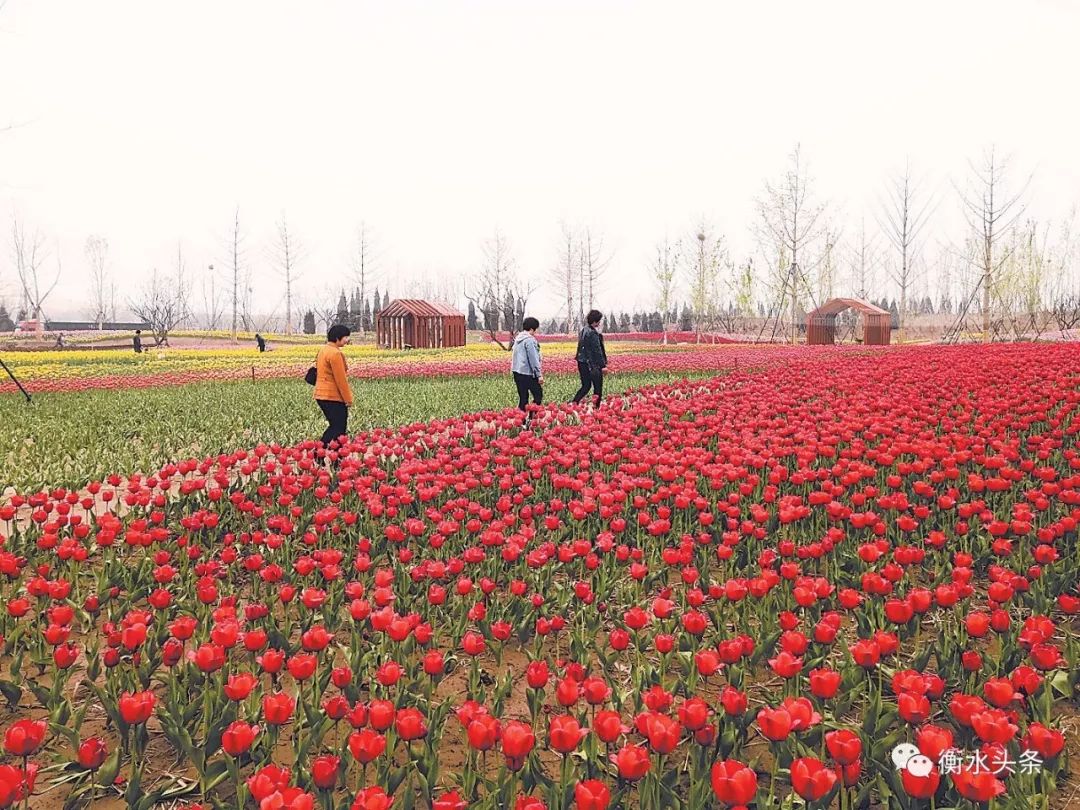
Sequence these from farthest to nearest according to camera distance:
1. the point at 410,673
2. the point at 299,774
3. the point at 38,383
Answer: the point at 38,383
the point at 410,673
the point at 299,774

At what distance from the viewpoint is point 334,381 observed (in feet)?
25.5

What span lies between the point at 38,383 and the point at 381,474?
57.5 feet

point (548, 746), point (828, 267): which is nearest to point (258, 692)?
point (548, 746)

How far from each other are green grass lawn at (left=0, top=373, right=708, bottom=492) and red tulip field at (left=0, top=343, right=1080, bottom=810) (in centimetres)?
207

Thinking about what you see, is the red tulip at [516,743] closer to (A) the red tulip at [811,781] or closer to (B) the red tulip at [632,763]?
(B) the red tulip at [632,763]

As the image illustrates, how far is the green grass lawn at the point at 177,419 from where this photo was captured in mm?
8281

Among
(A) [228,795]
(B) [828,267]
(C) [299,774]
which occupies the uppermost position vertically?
(B) [828,267]

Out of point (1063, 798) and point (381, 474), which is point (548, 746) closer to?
point (1063, 798)

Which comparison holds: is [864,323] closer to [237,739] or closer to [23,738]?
[237,739]

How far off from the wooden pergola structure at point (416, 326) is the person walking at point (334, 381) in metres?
31.6

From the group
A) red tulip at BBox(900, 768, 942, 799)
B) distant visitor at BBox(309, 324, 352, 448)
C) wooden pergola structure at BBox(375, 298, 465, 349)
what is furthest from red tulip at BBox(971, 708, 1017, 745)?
wooden pergola structure at BBox(375, 298, 465, 349)

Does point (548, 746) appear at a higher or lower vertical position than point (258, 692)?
lower

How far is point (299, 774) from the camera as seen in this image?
250 centimetres

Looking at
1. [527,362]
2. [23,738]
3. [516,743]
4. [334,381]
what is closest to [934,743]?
[516,743]
